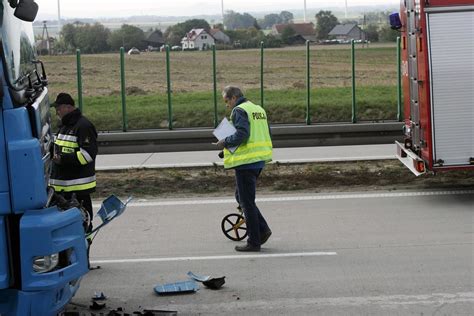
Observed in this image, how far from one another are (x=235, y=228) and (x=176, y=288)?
2.18 metres

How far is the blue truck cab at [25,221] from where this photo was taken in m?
6.66

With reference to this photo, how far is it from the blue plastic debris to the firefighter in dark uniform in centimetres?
99

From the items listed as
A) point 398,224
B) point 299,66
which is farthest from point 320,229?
point 299,66

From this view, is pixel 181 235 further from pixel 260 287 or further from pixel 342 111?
pixel 342 111

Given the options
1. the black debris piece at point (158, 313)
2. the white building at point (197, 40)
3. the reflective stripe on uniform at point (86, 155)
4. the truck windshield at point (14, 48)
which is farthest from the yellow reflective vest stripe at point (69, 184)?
the white building at point (197, 40)

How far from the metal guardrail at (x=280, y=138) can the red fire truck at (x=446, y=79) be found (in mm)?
3840

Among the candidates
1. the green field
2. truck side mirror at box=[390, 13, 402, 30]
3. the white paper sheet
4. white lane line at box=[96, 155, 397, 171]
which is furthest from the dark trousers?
the green field

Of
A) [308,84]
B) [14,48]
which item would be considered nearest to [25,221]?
[14,48]

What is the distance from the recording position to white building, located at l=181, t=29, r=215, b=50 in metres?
22.4

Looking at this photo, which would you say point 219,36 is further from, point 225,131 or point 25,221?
point 25,221

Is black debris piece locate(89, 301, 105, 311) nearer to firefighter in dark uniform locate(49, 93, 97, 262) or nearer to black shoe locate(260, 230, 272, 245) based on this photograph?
firefighter in dark uniform locate(49, 93, 97, 262)

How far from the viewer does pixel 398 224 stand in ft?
39.1

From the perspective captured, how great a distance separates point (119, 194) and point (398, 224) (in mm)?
4427

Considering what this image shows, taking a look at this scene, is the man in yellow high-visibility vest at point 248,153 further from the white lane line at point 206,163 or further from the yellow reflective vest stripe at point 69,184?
the white lane line at point 206,163
